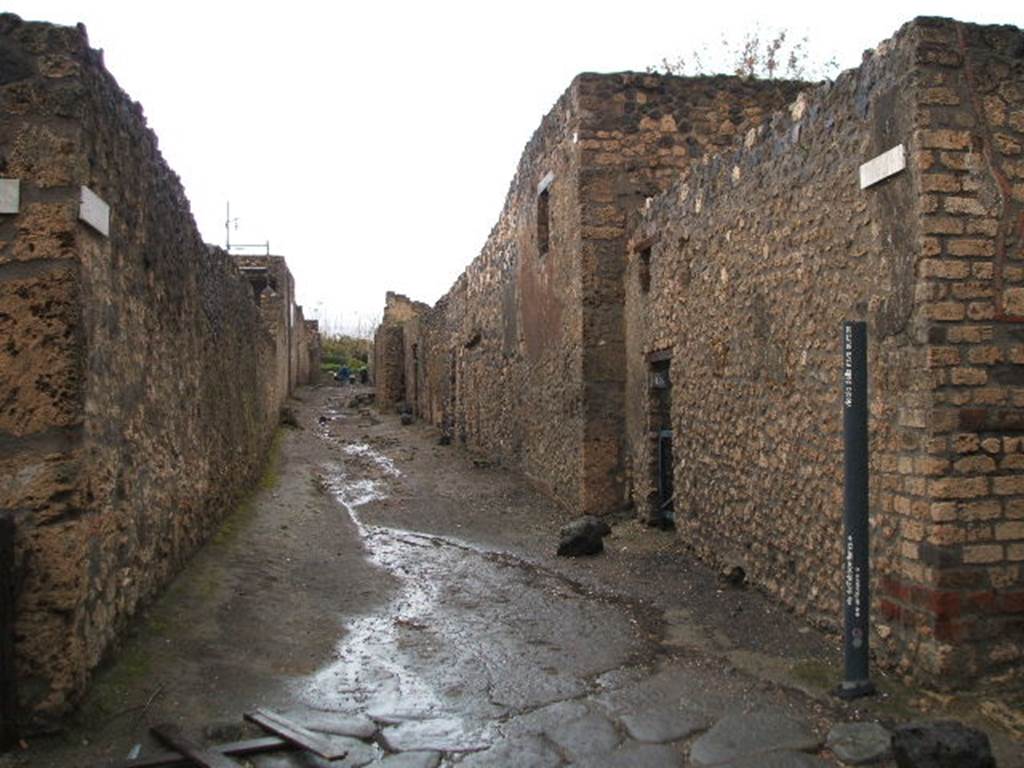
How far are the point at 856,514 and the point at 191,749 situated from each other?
310 cm

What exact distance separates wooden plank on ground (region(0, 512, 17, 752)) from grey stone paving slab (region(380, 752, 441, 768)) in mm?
1471

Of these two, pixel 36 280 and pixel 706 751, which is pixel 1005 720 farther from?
pixel 36 280

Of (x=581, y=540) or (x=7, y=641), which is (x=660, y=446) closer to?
(x=581, y=540)

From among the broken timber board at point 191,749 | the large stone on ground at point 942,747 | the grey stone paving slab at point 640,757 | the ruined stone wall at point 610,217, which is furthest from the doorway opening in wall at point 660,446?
the broken timber board at point 191,749

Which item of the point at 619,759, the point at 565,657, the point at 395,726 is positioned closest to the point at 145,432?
the point at 395,726

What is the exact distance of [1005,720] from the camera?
4105 millimetres

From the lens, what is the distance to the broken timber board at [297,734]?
12.3 ft

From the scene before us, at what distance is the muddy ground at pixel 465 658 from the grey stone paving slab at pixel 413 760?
12 millimetres

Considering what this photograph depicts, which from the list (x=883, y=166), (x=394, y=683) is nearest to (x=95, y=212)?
(x=394, y=683)

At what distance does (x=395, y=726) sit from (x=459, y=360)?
557 inches

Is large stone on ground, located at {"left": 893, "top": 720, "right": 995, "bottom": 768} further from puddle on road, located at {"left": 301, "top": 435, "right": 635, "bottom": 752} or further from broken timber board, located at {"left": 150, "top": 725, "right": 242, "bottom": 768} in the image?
broken timber board, located at {"left": 150, "top": 725, "right": 242, "bottom": 768}

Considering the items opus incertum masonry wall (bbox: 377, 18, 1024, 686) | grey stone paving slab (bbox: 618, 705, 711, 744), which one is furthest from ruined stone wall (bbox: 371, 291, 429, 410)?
grey stone paving slab (bbox: 618, 705, 711, 744)

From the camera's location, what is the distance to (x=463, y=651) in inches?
215

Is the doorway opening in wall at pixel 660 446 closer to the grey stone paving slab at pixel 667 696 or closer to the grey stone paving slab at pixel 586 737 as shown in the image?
the grey stone paving slab at pixel 667 696
